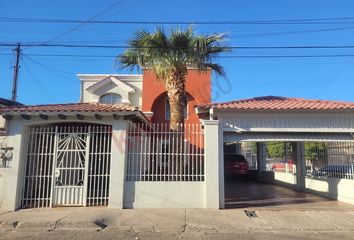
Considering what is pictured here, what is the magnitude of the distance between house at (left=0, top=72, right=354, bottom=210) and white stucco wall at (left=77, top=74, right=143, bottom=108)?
10.3 metres

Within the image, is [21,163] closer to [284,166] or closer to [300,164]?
[300,164]

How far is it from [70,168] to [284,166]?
40.5 feet

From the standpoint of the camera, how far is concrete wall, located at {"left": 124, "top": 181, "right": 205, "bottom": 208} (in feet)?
37.4

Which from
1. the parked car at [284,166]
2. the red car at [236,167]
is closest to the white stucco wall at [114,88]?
the red car at [236,167]

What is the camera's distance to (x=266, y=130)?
40.5 feet

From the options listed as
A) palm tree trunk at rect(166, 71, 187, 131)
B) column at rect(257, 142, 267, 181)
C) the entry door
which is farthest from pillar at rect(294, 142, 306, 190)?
the entry door

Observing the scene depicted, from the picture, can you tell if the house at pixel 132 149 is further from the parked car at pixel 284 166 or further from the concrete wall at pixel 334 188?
the parked car at pixel 284 166

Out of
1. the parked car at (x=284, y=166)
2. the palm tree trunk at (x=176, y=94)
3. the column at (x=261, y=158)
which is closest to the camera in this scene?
the palm tree trunk at (x=176, y=94)

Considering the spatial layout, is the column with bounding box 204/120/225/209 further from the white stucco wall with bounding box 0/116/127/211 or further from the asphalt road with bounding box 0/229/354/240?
the white stucco wall with bounding box 0/116/127/211

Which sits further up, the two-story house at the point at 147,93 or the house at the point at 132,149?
the two-story house at the point at 147,93

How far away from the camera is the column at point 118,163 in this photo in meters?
11.3

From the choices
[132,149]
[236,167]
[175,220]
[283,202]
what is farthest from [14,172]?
[236,167]

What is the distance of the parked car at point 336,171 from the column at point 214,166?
528cm

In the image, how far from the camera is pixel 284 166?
19.9m
